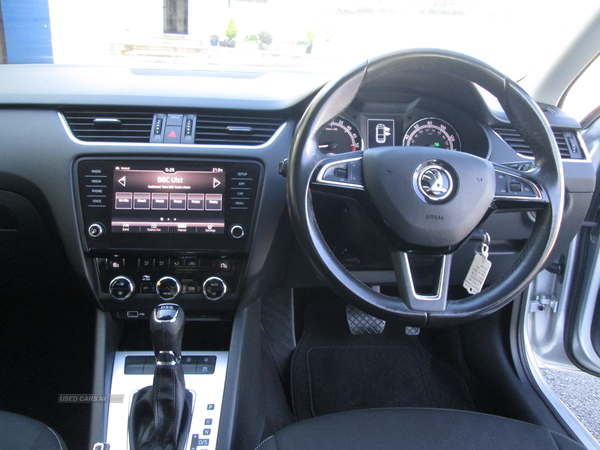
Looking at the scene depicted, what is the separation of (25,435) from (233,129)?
88 cm

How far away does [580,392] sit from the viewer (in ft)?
5.47

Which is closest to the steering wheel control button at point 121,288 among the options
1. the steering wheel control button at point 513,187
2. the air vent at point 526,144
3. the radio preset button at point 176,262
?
the radio preset button at point 176,262

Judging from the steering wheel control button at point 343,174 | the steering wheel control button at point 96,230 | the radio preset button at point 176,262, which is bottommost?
the radio preset button at point 176,262

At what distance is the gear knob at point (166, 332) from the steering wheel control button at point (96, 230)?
1.06 feet

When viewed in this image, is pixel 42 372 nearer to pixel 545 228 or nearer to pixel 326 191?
pixel 326 191

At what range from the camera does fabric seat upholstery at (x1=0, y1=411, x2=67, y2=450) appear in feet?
3.23

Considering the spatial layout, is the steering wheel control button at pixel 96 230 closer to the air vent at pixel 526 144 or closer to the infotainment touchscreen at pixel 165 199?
the infotainment touchscreen at pixel 165 199

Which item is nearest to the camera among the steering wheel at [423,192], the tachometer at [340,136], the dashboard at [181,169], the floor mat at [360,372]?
the steering wheel at [423,192]

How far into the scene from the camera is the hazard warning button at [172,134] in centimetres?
120

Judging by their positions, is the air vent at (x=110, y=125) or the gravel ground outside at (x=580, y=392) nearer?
the air vent at (x=110, y=125)

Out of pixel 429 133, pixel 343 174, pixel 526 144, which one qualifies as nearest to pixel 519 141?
pixel 526 144

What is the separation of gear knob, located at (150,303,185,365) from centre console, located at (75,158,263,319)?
0.24 m

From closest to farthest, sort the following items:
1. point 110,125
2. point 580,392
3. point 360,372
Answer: point 110,125, point 580,392, point 360,372

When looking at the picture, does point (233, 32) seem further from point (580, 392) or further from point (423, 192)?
point (580, 392)
